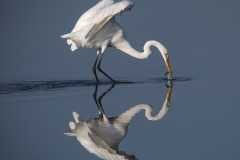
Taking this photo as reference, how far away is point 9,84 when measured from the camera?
14.5m

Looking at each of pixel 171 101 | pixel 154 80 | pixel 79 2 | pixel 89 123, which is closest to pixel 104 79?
pixel 154 80

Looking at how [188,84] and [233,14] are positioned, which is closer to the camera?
[188,84]

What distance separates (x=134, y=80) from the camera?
14703 mm

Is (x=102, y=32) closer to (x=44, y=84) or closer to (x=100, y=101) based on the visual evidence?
(x=44, y=84)

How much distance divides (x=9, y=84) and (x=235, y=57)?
5527 mm

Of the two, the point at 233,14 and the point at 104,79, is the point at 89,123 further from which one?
the point at 233,14

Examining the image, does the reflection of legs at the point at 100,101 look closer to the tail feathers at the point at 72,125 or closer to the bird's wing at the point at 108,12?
the tail feathers at the point at 72,125

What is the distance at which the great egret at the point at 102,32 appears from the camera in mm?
13711

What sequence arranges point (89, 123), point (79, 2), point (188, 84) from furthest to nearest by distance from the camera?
1. point (79, 2)
2. point (188, 84)
3. point (89, 123)

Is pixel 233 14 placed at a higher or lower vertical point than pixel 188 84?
higher

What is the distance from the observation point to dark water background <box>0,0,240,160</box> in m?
10.2

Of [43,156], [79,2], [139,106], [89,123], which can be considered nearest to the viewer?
[43,156]

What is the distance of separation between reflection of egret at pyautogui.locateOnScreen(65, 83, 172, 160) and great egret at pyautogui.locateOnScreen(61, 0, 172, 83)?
2.18m

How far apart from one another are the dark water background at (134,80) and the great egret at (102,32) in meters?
0.59
